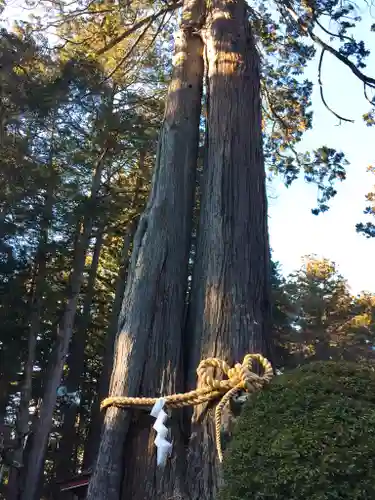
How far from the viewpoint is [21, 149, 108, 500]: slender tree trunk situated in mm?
12438

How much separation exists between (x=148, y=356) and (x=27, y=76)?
9.78 metres

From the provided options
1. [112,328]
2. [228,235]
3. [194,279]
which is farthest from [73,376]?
[228,235]

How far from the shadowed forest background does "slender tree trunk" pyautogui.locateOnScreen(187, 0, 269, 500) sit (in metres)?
3.71

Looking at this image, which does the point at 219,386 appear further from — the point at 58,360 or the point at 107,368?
the point at 107,368

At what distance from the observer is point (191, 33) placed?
15.9 feet

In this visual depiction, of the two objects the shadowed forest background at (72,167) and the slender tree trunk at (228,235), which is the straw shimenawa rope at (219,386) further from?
the shadowed forest background at (72,167)

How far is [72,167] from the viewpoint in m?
14.4

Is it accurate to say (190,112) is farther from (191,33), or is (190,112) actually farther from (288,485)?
(288,485)

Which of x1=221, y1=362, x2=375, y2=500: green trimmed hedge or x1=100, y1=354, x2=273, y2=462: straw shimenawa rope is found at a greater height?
x1=100, y1=354, x2=273, y2=462: straw shimenawa rope

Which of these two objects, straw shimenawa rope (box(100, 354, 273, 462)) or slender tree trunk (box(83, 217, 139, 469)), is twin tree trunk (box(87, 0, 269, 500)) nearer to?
straw shimenawa rope (box(100, 354, 273, 462))

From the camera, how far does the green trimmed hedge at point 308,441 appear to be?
1.54m

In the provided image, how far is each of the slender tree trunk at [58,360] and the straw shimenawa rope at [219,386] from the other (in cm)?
1061

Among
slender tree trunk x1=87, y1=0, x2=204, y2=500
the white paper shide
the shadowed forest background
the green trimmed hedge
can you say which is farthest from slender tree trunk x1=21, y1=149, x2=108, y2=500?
the green trimmed hedge


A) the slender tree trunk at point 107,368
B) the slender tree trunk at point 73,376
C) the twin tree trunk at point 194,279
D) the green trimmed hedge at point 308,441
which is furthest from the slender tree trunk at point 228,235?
the slender tree trunk at point 73,376
